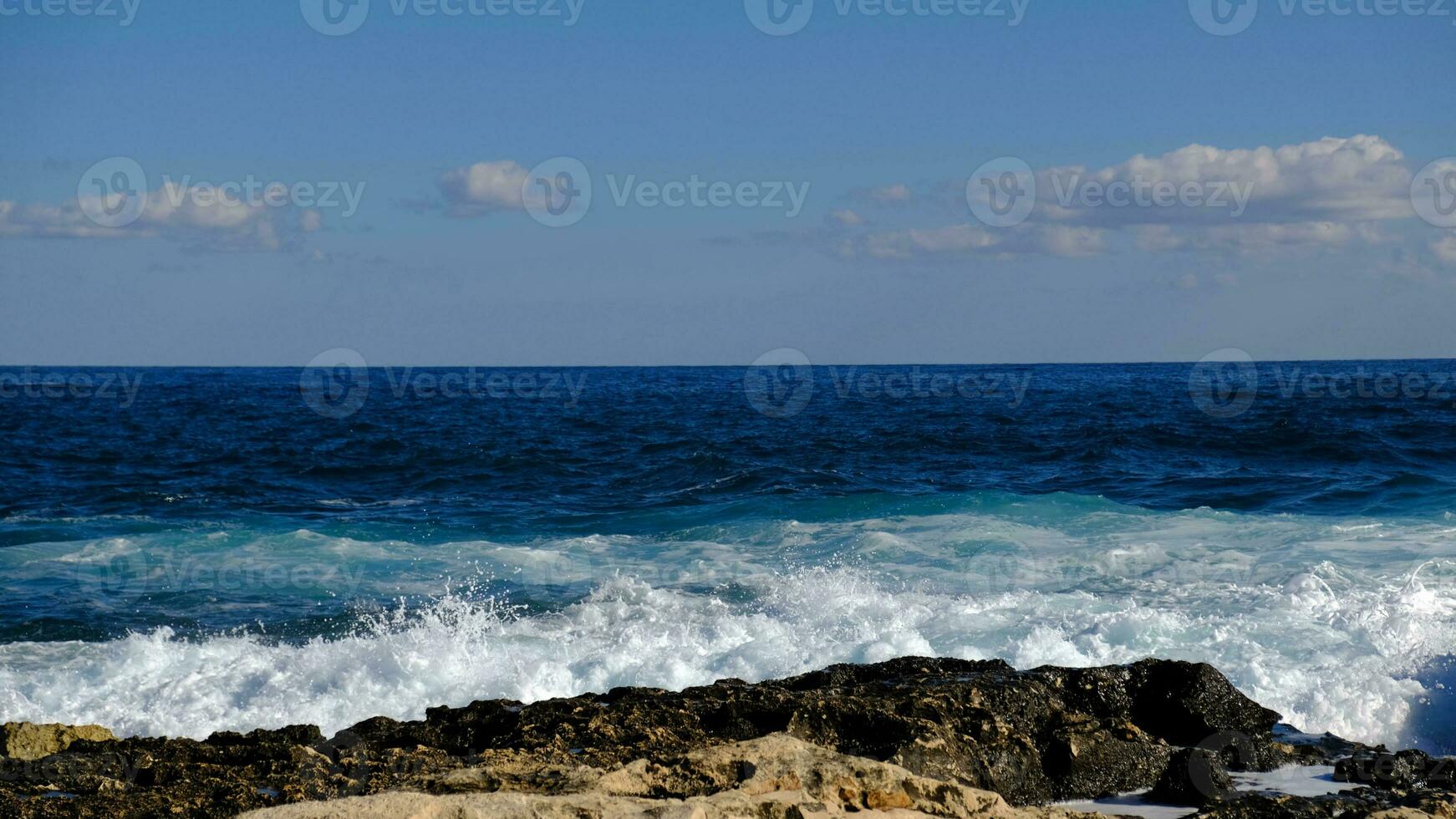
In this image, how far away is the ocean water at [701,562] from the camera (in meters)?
Answer: 9.22

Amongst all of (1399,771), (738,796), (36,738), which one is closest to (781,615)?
(1399,771)

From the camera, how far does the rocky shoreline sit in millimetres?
4965

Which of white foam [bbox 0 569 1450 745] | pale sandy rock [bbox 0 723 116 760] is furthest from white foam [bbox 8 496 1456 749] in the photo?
pale sandy rock [bbox 0 723 116 760]

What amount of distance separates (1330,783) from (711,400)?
4518cm

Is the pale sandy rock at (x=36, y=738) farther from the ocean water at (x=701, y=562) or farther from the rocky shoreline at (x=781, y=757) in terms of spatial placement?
the ocean water at (x=701, y=562)

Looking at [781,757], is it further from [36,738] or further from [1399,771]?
[36,738]

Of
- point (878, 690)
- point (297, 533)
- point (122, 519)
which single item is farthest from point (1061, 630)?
point (122, 519)

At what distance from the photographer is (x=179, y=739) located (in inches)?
254

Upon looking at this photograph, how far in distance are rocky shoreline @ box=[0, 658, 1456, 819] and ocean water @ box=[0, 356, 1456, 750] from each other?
6.78ft

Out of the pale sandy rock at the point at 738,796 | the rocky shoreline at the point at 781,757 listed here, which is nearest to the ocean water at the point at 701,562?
the rocky shoreline at the point at 781,757

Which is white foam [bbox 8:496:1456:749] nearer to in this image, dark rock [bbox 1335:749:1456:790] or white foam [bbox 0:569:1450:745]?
white foam [bbox 0:569:1450:745]

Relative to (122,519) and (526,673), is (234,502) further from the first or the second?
(526,673)

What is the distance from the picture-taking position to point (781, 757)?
17.2 feet

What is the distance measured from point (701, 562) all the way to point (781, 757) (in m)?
9.22
